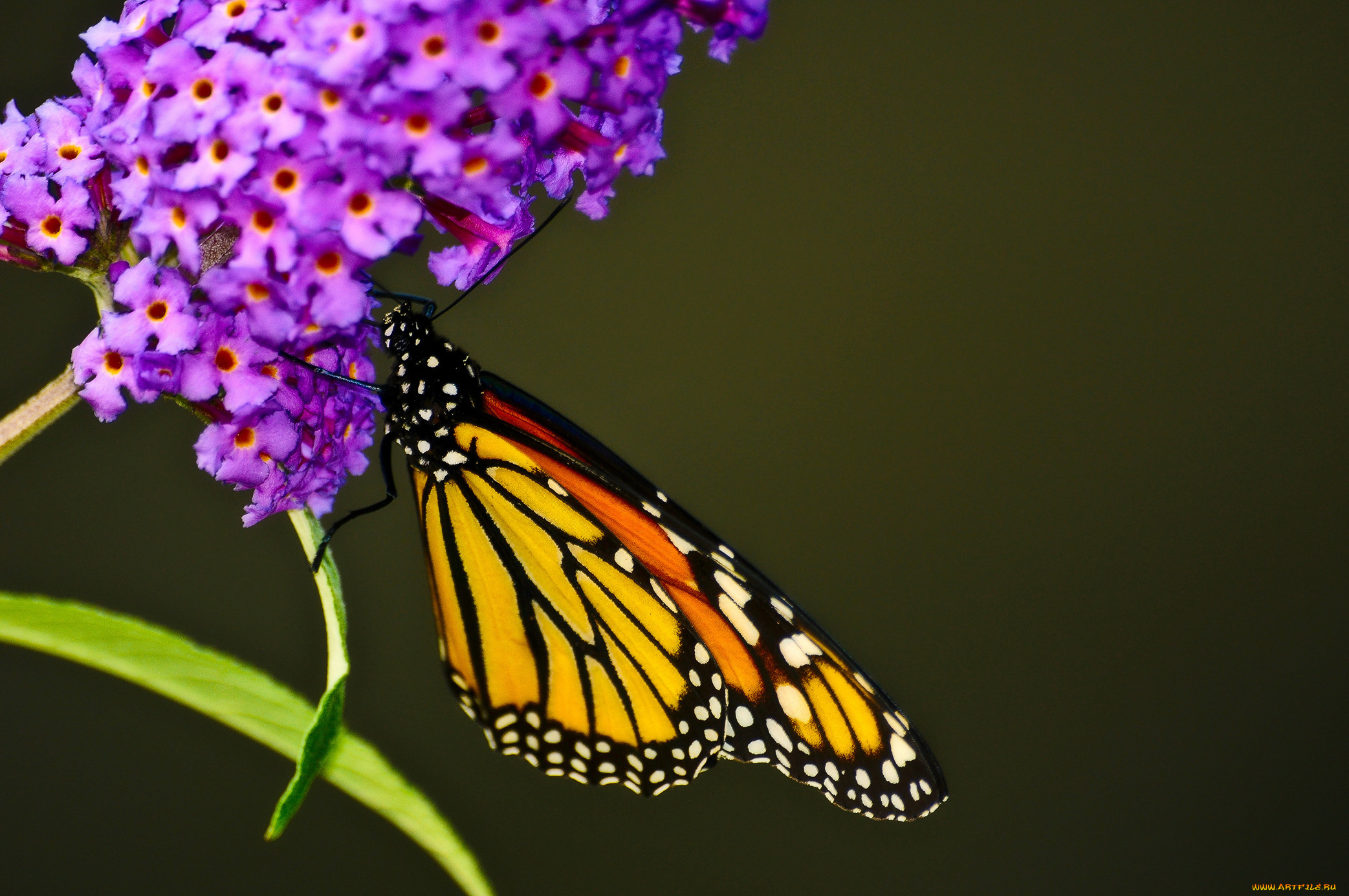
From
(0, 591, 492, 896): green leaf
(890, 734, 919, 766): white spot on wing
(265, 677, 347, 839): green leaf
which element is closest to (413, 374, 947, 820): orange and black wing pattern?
(890, 734, 919, 766): white spot on wing

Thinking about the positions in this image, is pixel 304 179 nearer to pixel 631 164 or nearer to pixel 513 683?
pixel 631 164

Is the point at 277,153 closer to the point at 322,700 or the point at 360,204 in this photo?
the point at 360,204

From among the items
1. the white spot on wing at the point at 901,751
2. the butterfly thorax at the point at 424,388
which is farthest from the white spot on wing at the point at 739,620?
the butterfly thorax at the point at 424,388

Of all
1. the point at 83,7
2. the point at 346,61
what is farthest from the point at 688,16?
the point at 83,7

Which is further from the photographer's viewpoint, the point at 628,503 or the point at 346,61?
the point at 628,503

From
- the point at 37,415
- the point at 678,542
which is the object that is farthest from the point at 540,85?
the point at 678,542

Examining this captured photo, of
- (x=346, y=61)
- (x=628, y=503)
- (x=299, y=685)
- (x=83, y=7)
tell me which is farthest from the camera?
(x=299, y=685)
